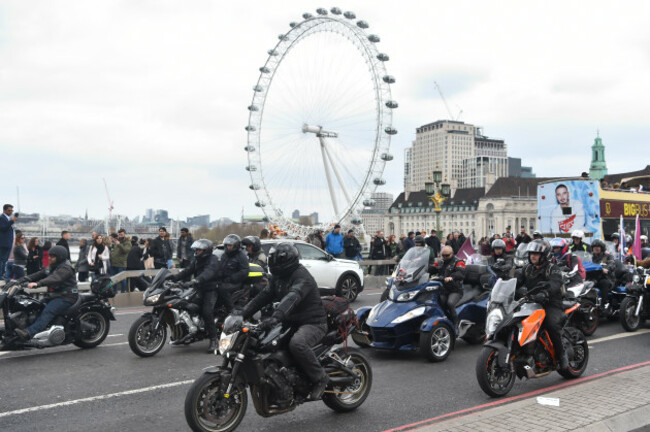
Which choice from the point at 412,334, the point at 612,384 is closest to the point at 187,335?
the point at 412,334

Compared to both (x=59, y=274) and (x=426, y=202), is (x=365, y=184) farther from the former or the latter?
(x=426, y=202)

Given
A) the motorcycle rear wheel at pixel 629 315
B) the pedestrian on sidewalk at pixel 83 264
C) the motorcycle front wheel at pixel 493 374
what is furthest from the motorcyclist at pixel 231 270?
the pedestrian on sidewalk at pixel 83 264

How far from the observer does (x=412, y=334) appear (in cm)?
926

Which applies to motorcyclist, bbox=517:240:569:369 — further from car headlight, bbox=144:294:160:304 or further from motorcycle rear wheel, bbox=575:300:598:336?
car headlight, bbox=144:294:160:304

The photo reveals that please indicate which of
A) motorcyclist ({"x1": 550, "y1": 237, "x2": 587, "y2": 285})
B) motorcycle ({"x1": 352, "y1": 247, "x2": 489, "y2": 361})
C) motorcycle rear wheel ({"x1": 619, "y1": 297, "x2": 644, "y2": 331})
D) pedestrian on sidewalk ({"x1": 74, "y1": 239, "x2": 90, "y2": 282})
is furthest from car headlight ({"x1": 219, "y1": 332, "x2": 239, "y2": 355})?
pedestrian on sidewalk ({"x1": 74, "y1": 239, "x2": 90, "y2": 282})

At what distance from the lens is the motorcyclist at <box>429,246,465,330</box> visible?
31.9 feet

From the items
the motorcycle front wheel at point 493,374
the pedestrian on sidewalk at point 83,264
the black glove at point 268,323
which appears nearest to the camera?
the black glove at point 268,323

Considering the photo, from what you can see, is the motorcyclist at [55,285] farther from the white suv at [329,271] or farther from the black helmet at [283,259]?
the white suv at [329,271]

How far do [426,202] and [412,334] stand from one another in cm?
17974

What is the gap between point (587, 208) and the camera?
874 inches

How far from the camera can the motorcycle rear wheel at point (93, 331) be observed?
996 centimetres

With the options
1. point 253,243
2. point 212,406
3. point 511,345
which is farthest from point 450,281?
point 212,406

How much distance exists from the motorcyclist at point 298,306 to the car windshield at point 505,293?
224 centimetres

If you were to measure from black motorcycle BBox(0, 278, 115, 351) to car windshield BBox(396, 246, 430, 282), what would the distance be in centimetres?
465
